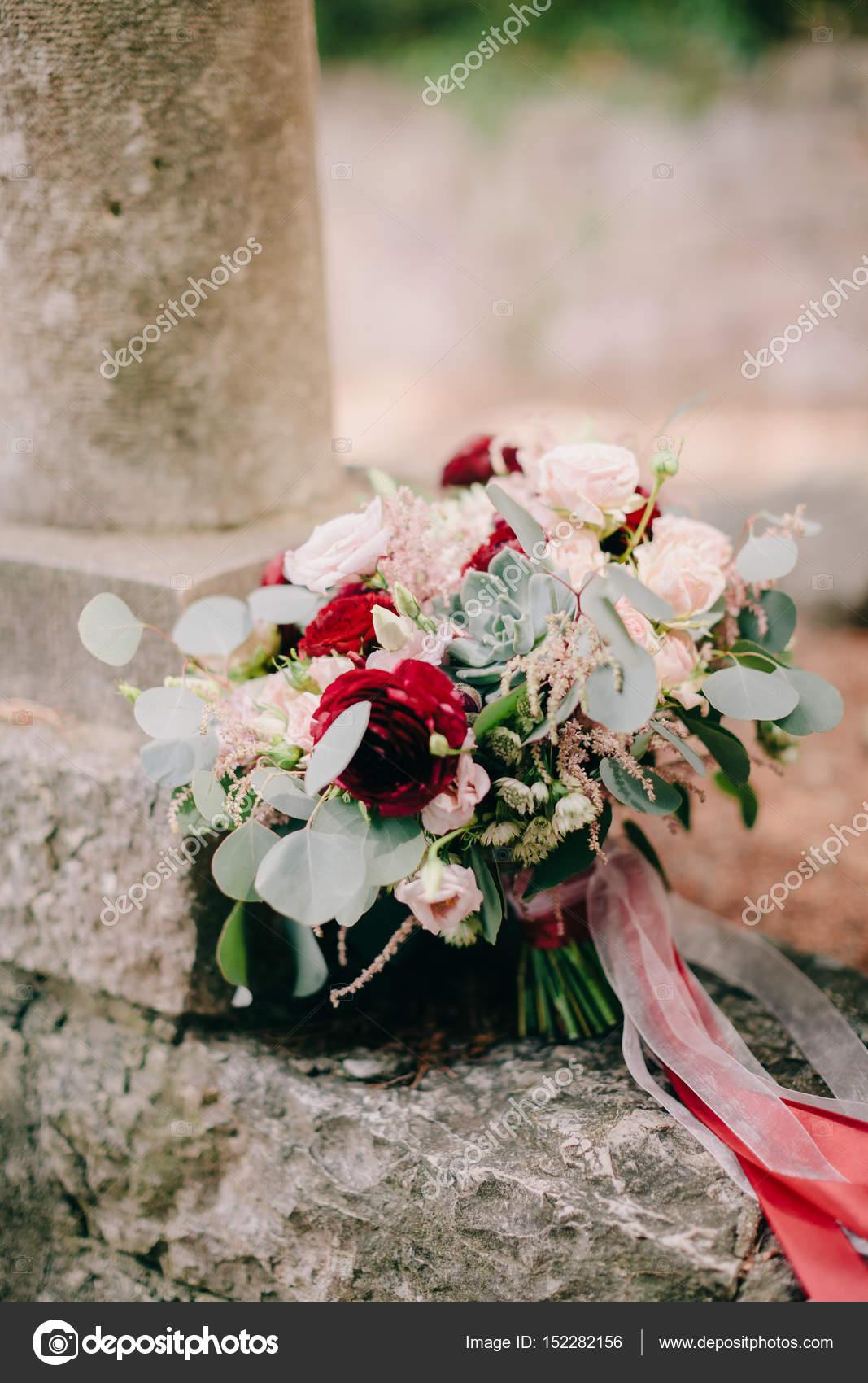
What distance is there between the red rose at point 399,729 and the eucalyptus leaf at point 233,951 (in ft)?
1.17

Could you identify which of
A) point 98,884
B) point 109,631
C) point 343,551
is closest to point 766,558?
point 343,551

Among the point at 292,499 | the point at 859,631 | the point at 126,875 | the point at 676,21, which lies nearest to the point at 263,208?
the point at 292,499

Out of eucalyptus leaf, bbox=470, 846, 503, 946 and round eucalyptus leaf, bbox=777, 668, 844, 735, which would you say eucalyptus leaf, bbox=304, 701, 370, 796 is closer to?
eucalyptus leaf, bbox=470, 846, 503, 946

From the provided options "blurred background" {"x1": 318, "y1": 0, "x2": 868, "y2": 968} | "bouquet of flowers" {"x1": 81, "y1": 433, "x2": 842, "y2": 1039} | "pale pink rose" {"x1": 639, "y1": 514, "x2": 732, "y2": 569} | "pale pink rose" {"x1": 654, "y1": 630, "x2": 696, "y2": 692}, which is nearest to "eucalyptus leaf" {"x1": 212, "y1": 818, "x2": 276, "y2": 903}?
"bouquet of flowers" {"x1": 81, "y1": 433, "x2": 842, "y2": 1039}

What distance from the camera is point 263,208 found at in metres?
1.54

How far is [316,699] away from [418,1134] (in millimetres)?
629

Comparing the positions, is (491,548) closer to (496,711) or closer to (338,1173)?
(496,711)

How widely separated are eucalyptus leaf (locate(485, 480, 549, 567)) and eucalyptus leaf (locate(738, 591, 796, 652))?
36cm

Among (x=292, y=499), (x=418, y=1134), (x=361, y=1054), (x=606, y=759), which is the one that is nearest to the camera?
(x=606, y=759)

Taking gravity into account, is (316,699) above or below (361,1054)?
above

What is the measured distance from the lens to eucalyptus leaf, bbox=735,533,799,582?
1145 millimetres

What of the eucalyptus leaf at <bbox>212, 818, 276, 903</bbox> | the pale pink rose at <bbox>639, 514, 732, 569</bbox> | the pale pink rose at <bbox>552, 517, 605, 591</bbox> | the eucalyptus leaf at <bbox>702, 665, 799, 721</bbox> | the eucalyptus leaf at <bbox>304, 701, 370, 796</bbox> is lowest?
the eucalyptus leaf at <bbox>212, 818, 276, 903</bbox>

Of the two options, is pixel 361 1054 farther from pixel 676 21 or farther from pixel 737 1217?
pixel 676 21

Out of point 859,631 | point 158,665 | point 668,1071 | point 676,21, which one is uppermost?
point 676,21
